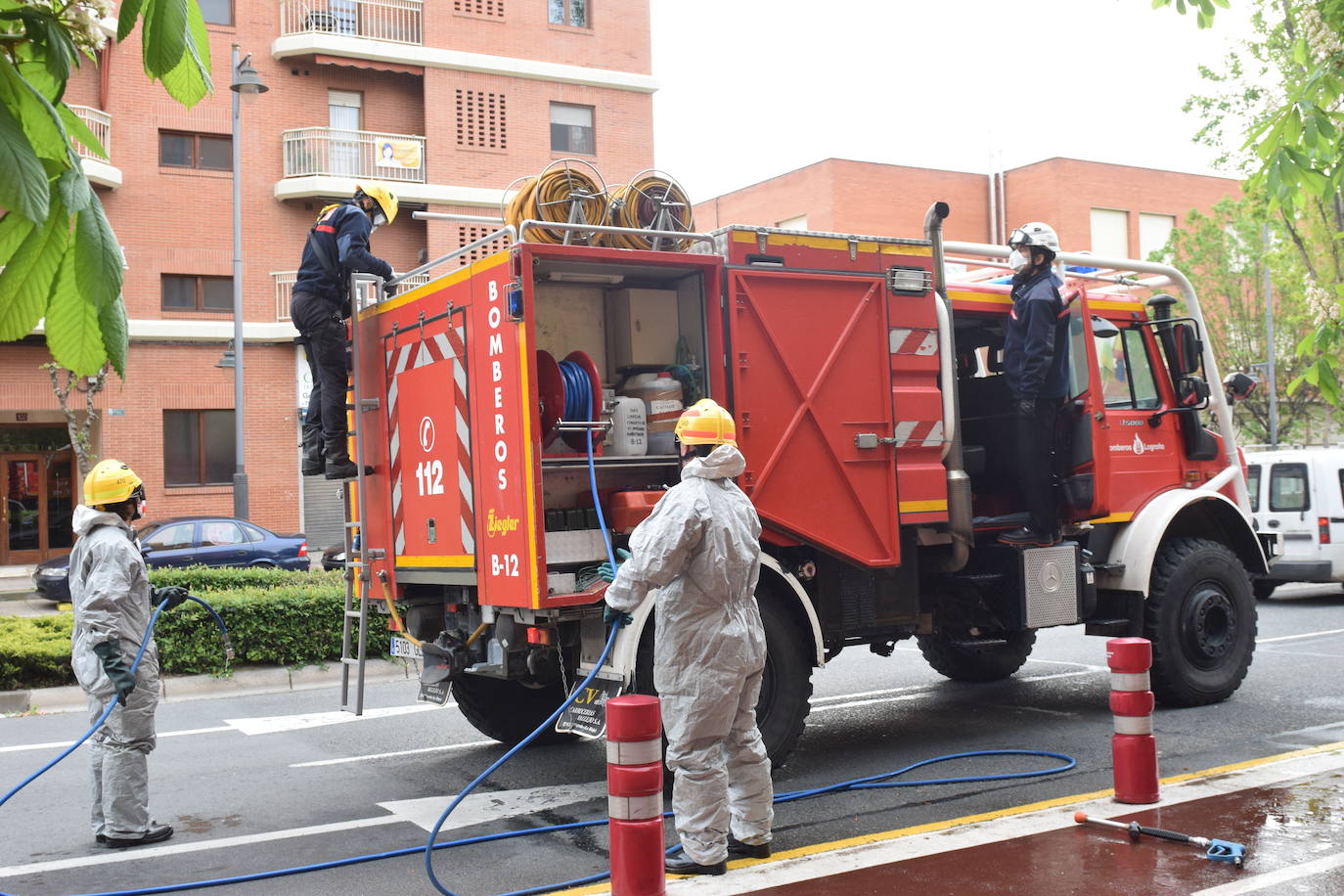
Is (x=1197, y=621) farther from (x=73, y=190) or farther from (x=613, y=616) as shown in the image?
(x=73, y=190)

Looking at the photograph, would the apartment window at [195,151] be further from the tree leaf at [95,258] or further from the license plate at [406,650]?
the tree leaf at [95,258]

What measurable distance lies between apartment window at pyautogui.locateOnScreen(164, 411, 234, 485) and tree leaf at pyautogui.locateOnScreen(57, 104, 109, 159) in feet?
86.9

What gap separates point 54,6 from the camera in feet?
6.02

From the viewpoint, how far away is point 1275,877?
4.91m

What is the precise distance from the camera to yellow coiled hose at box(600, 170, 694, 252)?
704 centimetres

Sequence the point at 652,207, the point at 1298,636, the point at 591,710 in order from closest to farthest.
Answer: the point at 591,710
the point at 652,207
the point at 1298,636

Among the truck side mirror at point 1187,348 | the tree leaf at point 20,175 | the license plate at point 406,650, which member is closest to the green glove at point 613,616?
the license plate at point 406,650

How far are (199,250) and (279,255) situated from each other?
70.5 inches

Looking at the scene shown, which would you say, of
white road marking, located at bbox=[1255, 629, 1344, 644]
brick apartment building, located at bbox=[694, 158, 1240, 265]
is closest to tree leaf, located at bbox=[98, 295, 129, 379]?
white road marking, located at bbox=[1255, 629, 1344, 644]

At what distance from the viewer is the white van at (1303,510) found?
16.5 meters

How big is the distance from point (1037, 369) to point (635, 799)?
15.4ft

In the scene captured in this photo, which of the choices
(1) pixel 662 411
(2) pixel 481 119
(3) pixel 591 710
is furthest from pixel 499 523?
(2) pixel 481 119

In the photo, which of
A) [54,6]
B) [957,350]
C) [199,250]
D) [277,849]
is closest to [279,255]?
[199,250]

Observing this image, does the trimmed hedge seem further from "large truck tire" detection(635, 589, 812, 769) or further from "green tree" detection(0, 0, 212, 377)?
"green tree" detection(0, 0, 212, 377)
